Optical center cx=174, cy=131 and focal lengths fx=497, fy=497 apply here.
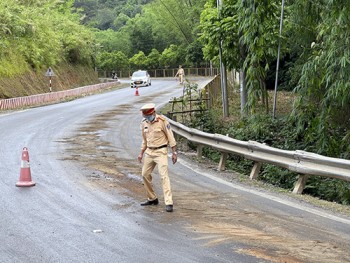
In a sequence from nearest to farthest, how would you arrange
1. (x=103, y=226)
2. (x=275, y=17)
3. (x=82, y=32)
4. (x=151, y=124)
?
(x=103, y=226), (x=151, y=124), (x=275, y=17), (x=82, y=32)

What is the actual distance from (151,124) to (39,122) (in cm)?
1293

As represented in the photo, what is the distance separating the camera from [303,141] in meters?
13.5

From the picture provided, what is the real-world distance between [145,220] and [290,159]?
330 centimetres

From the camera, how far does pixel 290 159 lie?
8.99 metres

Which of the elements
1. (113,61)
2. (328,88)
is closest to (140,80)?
(328,88)

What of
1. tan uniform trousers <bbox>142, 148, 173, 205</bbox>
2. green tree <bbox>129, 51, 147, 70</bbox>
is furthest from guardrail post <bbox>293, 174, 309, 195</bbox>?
green tree <bbox>129, 51, 147, 70</bbox>

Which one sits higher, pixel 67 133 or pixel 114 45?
pixel 114 45

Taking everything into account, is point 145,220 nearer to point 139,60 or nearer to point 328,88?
point 328,88

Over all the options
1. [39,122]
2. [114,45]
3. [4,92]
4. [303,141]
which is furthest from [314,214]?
[114,45]

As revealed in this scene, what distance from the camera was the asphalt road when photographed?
5586 millimetres

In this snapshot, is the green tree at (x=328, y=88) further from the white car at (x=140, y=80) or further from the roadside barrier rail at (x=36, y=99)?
the white car at (x=140, y=80)

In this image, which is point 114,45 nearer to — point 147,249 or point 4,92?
point 4,92

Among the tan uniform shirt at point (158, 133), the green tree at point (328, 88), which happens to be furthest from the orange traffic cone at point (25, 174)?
the green tree at point (328, 88)

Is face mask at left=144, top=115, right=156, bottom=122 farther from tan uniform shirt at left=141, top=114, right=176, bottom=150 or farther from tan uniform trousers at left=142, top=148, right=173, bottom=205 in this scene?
tan uniform trousers at left=142, top=148, right=173, bottom=205
